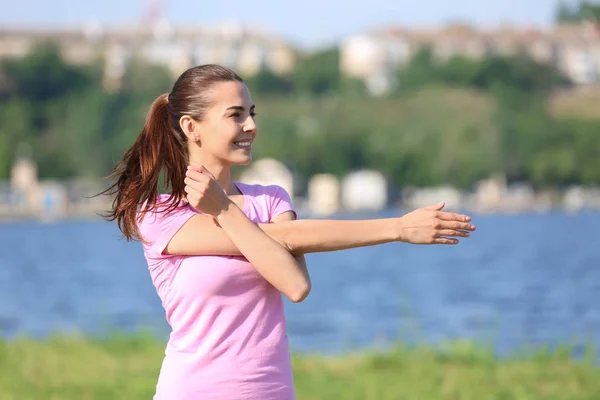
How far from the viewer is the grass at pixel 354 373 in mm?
8375

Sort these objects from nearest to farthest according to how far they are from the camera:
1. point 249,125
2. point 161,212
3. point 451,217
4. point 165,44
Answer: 1. point 451,217
2. point 249,125
3. point 161,212
4. point 165,44

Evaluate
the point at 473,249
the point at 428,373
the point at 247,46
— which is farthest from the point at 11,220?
the point at 428,373

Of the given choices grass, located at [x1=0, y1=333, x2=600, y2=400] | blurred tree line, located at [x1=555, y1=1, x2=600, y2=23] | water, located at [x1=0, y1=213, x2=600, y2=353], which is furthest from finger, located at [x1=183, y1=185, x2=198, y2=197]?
blurred tree line, located at [x1=555, y1=1, x2=600, y2=23]

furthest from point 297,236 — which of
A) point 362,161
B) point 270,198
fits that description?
point 362,161

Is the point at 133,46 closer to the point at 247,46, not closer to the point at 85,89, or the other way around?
the point at 247,46

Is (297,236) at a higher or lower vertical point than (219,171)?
lower

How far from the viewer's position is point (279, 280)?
2963 millimetres

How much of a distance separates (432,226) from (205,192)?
0.52m

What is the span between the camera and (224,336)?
9.78 feet

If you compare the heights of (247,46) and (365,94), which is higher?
(247,46)

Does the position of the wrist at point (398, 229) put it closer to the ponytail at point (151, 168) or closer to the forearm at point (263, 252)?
the forearm at point (263, 252)

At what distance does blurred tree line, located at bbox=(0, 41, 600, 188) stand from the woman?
89.4 m

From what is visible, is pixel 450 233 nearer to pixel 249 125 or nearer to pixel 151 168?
pixel 249 125

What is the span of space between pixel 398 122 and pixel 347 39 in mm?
56958
